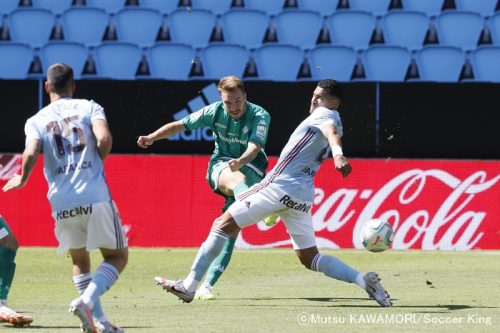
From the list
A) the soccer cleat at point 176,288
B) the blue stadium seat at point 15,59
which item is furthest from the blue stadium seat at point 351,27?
the soccer cleat at point 176,288

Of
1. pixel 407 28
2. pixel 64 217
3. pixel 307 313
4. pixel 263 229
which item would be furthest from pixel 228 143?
pixel 407 28

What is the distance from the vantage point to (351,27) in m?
19.8

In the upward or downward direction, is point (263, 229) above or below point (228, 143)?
below

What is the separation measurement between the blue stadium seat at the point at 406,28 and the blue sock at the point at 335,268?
35.1 feet

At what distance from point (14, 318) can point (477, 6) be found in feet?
46.8

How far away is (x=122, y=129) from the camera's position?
619 inches

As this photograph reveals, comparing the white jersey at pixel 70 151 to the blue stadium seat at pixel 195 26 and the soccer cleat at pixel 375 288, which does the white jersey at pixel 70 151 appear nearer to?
the soccer cleat at pixel 375 288

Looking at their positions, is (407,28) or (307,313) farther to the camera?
(407,28)

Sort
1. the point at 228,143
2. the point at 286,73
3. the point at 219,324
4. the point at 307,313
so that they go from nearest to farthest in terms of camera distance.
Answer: the point at 219,324 < the point at 307,313 < the point at 228,143 < the point at 286,73

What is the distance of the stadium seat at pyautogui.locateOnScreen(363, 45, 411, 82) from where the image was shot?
62.1ft

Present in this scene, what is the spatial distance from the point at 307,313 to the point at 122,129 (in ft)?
23.9

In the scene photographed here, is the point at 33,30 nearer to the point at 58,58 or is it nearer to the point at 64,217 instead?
the point at 58,58

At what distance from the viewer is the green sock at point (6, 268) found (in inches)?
336

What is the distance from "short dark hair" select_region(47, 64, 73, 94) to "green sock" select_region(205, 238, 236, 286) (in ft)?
11.0
